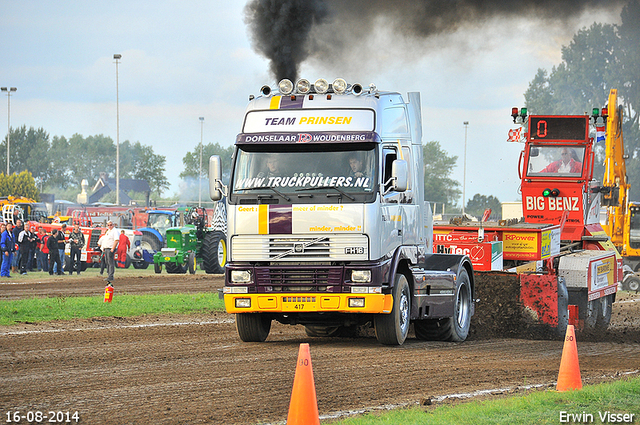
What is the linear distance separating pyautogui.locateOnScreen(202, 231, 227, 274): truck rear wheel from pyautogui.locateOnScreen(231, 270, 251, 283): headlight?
19.1m

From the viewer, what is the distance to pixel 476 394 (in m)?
8.43

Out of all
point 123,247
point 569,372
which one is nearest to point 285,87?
point 569,372

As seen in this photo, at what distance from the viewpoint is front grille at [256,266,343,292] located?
11.0 metres

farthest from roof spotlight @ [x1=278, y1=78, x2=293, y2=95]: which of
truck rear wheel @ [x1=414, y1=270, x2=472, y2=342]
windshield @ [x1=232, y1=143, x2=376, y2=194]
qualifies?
truck rear wheel @ [x1=414, y1=270, x2=472, y2=342]

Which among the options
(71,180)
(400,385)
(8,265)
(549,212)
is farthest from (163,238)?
(71,180)

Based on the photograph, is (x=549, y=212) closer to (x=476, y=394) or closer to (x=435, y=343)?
(x=435, y=343)

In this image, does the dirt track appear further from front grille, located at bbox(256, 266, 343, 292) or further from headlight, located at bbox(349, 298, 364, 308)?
front grille, located at bbox(256, 266, 343, 292)

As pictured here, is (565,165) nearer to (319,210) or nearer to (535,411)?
(319,210)

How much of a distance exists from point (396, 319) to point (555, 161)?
7842 millimetres

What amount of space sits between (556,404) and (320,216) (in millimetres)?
4376

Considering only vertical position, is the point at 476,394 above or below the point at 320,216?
below

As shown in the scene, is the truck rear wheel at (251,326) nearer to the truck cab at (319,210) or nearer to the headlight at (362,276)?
the truck cab at (319,210)

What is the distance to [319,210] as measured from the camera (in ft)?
35.8

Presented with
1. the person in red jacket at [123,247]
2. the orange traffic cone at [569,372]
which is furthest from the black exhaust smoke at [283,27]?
the person in red jacket at [123,247]
